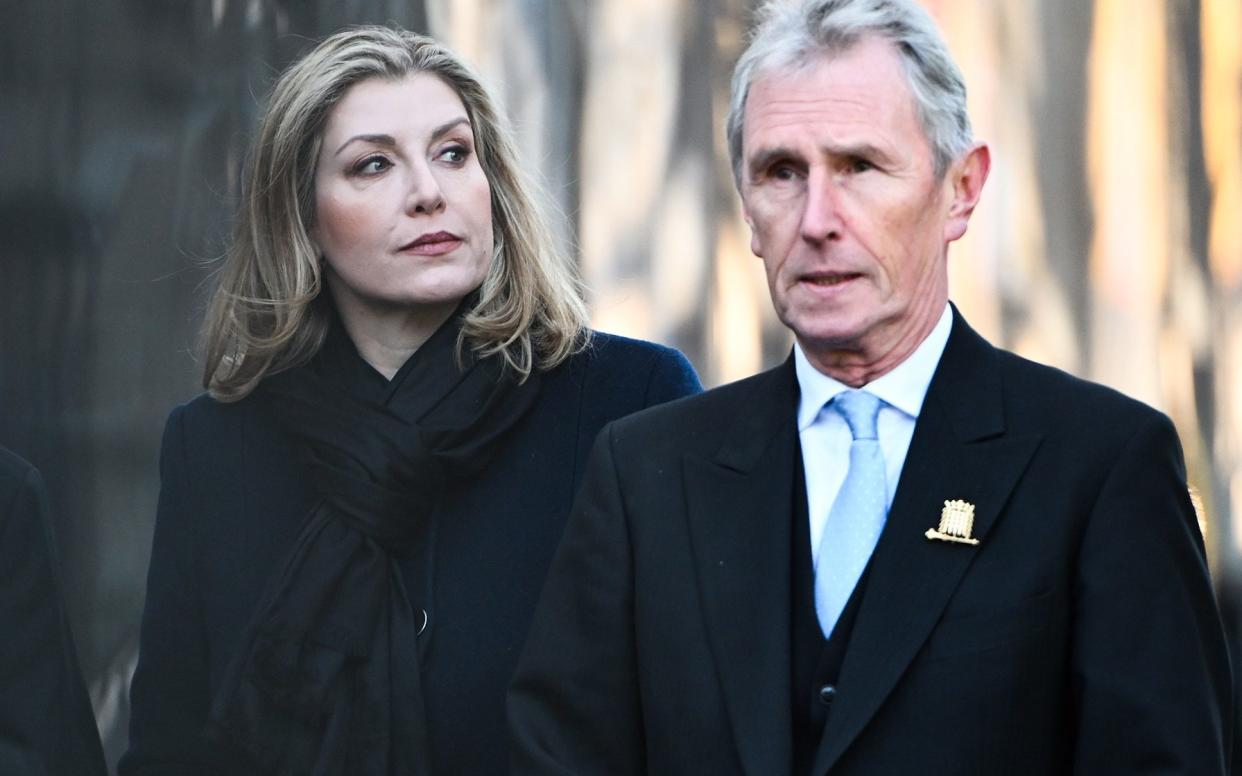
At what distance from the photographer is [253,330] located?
3.13 meters

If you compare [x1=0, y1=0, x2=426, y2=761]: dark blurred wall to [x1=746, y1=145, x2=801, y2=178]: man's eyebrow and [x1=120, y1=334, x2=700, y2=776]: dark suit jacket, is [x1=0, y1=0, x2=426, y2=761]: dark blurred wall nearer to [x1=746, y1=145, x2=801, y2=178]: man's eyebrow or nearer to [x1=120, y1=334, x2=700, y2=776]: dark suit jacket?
[x1=120, y1=334, x2=700, y2=776]: dark suit jacket

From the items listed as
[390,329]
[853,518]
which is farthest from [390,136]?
[853,518]

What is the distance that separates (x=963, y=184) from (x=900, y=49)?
0.65 ft

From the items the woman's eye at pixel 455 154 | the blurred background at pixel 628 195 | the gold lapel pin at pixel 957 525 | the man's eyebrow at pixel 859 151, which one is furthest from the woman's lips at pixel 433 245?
the gold lapel pin at pixel 957 525

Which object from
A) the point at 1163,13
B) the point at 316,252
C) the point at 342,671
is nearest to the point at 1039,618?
the point at 342,671

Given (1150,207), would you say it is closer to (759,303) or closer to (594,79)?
(759,303)

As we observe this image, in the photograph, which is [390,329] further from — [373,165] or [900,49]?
[900,49]

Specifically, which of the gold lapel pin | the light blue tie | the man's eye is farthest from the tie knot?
the man's eye

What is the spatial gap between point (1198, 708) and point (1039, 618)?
0.20m

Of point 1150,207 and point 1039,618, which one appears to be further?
point 1150,207

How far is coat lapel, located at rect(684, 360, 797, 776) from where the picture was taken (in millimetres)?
2158

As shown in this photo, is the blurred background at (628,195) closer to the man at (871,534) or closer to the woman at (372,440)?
the woman at (372,440)

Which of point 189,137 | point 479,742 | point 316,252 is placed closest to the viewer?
point 479,742

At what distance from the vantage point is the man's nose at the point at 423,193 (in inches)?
116
